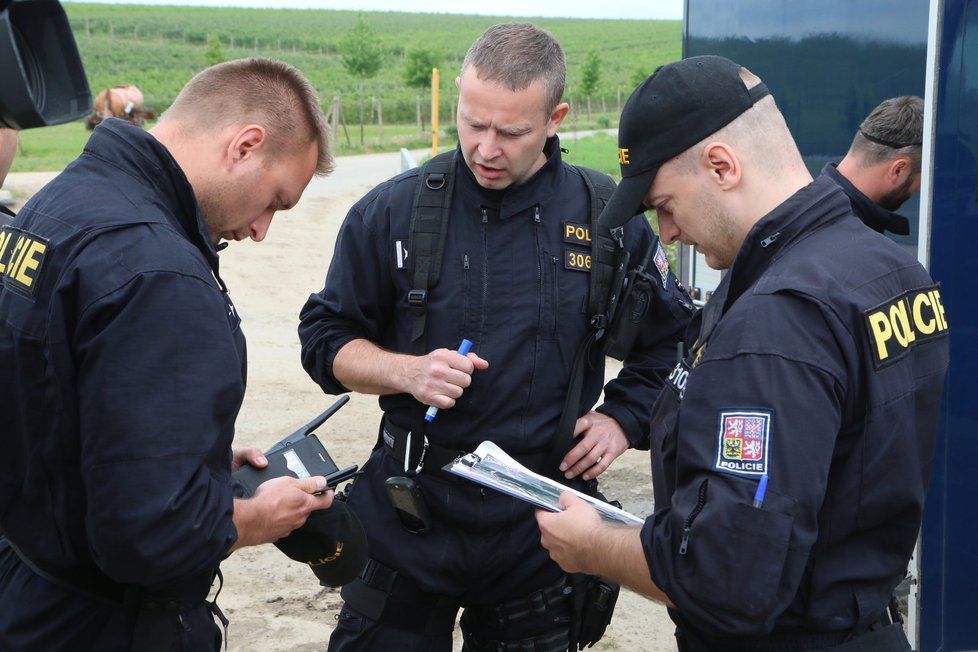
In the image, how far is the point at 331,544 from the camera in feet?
8.17

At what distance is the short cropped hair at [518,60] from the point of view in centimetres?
280

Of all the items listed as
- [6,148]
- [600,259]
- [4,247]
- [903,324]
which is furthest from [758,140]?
[6,148]

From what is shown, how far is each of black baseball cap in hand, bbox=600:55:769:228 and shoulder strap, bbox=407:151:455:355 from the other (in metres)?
0.83

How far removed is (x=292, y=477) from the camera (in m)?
2.45

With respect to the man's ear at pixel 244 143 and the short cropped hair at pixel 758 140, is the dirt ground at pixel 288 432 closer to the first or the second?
the man's ear at pixel 244 143

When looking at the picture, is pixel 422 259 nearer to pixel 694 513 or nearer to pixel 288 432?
pixel 694 513

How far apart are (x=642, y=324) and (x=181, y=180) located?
148cm

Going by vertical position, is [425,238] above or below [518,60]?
below

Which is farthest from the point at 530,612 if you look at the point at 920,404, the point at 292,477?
the point at 920,404

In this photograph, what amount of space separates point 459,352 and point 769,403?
3.68ft

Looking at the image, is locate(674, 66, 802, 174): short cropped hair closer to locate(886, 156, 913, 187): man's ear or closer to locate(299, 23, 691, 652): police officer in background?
locate(299, 23, 691, 652): police officer in background

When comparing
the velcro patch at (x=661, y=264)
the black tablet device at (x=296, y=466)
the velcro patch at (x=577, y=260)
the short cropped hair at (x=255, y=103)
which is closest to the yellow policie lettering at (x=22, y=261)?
the short cropped hair at (x=255, y=103)

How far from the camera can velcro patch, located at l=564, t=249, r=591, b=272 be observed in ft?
9.56

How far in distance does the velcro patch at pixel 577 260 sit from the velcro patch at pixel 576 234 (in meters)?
0.03
